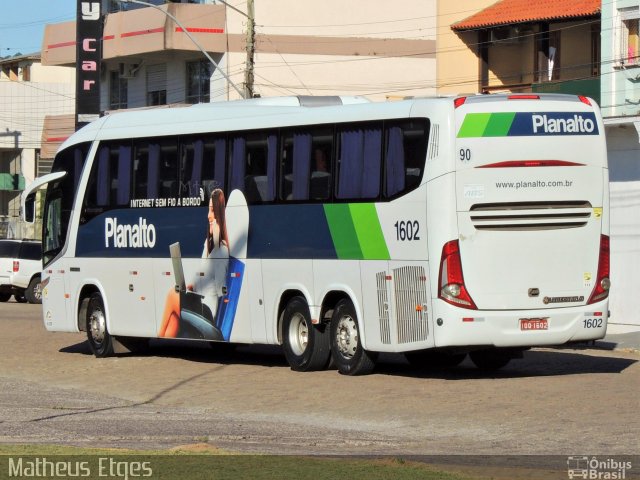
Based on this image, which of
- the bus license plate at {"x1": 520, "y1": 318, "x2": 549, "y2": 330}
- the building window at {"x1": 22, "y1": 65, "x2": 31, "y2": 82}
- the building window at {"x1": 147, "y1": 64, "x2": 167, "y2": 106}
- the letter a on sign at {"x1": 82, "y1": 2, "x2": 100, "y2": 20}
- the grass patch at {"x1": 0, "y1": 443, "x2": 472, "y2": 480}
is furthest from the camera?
the building window at {"x1": 22, "y1": 65, "x2": 31, "y2": 82}

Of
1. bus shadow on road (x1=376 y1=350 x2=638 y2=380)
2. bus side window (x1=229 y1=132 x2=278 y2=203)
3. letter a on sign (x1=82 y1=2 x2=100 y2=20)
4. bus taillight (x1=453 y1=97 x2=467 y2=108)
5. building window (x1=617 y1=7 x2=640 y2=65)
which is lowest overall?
bus shadow on road (x1=376 y1=350 x2=638 y2=380)

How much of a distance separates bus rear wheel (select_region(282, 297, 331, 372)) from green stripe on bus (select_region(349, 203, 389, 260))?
1542 millimetres

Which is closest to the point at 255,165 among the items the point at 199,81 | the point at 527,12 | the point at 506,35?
the point at 527,12

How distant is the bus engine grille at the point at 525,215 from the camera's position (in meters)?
17.2

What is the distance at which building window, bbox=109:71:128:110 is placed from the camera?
183 feet

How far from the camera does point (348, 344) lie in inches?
743

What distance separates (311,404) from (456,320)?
222 cm

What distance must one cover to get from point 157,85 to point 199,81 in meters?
2.63

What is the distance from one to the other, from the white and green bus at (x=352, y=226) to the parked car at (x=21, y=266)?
60.3 ft

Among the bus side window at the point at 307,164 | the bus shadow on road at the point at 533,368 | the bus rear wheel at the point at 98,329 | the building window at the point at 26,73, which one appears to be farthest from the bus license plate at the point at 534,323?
the building window at the point at 26,73

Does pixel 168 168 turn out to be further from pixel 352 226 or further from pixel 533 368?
pixel 533 368

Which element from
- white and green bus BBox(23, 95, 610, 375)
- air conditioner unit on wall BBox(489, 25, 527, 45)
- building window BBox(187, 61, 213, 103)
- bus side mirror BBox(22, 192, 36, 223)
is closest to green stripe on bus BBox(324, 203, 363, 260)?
white and green bus BBox(23, 95, 610, 375)

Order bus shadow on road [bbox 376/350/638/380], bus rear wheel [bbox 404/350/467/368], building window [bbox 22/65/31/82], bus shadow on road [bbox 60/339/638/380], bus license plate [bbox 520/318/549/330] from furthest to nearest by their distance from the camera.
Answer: building window [bbox 22/65/31/82]
bus rear wheel [bbox 404/350/467/368]
bus shadow on road [bbox 60/339/638/380]
bus shadow on road [bbox 376/350/638/380]
bus license plate [bbox 520/318/549/330]

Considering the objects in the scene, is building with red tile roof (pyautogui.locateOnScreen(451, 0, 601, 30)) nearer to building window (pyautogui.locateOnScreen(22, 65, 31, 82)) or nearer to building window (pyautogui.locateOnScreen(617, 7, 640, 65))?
building window (pyautogui.locateOnScreen(617, 7, 640, 65))
